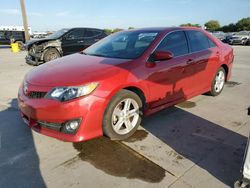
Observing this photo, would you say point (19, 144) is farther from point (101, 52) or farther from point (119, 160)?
point (101, 52)

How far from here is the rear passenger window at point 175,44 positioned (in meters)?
3.95

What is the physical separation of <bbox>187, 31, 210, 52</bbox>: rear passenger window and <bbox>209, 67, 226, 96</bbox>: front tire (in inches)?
29.9

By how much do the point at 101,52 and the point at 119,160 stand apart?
2.03 m

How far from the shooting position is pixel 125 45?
13.7 feet

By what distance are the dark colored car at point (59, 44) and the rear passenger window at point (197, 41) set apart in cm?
690

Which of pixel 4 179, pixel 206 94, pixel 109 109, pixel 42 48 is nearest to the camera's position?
pixel 4 179

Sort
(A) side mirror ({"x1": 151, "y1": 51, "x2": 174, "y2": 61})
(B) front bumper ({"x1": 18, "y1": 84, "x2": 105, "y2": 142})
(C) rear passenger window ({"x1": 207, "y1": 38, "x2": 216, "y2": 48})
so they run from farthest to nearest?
(C) rear passenger window ({"x1": 207, "y1": 38, "x2": 216, "y2": 48}) → (A) side mirror ({"x1": 151, "y1": 51, "x2": 174, "y2": 61}) → (B) front bumper ({"x1": 18, "y1": 84, "x2": 105, "y2": 142})

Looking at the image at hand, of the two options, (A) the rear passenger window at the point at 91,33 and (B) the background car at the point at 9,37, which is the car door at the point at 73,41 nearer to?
(A) the rear passenger window at the point at 91,33

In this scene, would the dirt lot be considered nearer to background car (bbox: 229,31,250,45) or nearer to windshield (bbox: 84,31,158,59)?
windshield (bbox: 84,31,158,59)

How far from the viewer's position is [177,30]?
4.30 metres

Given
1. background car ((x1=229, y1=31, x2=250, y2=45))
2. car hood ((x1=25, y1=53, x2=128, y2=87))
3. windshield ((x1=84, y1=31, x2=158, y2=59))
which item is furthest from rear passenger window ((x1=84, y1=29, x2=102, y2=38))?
background car ((x1=229, y1=31, x2=250, y2=45))

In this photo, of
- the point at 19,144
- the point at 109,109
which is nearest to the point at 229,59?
the point at 109,109

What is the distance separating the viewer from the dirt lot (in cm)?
254

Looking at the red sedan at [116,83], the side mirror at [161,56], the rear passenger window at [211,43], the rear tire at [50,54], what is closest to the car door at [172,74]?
the red sedan at [116,83]
